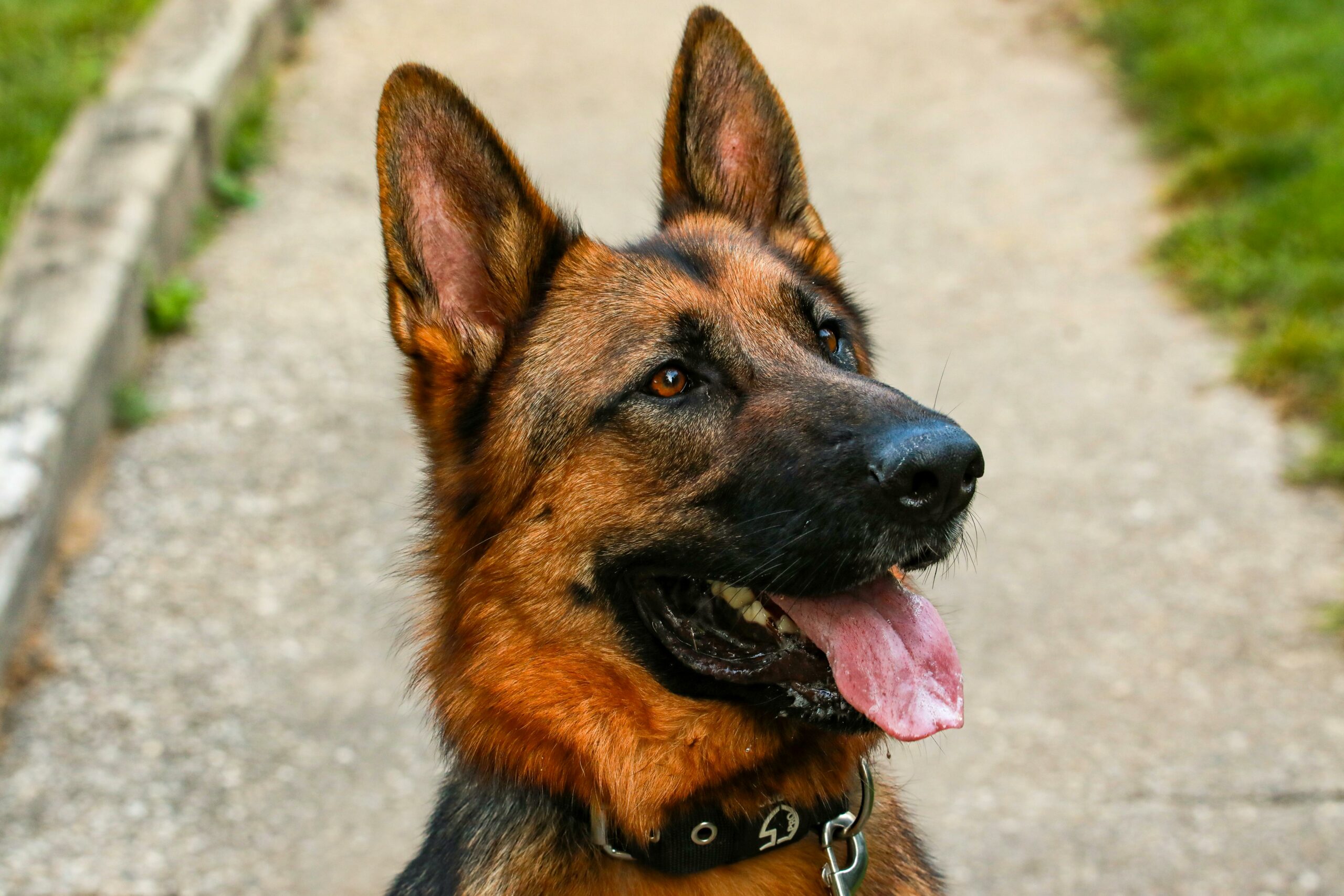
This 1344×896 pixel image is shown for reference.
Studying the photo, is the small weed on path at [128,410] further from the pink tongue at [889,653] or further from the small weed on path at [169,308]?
the pink tongue at [889,653]

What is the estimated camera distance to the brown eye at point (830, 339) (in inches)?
124

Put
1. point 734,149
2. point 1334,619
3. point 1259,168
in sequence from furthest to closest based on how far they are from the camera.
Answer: point 1259,168
point 1334,619
point 734,149

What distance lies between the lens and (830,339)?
3.17m

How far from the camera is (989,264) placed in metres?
7.61

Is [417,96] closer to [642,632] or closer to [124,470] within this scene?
[642,632]

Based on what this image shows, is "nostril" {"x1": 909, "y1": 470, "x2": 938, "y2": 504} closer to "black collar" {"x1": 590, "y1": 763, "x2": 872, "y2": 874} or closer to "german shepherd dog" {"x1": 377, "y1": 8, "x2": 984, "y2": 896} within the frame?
"german shepherd dog" {"x1": 377, "y1": 8, "x2": 984, "y2": 896}

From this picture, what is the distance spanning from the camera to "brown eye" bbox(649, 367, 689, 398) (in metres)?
2.84

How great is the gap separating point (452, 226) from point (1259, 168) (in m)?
6.13

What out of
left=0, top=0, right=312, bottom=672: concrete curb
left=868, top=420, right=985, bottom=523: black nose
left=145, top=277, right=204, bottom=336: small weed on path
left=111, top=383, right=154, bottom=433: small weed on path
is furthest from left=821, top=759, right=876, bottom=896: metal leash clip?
left=145, top=277, right=204, bottom=336: small weed on path

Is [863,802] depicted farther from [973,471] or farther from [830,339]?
[830,339]

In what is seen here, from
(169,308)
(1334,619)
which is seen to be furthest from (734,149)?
(169,308)

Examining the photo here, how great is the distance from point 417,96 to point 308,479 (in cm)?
339

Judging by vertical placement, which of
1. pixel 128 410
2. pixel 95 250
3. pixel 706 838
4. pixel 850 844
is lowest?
pixel 128 410

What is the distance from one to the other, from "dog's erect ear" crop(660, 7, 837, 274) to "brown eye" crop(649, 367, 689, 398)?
0.67 metres
